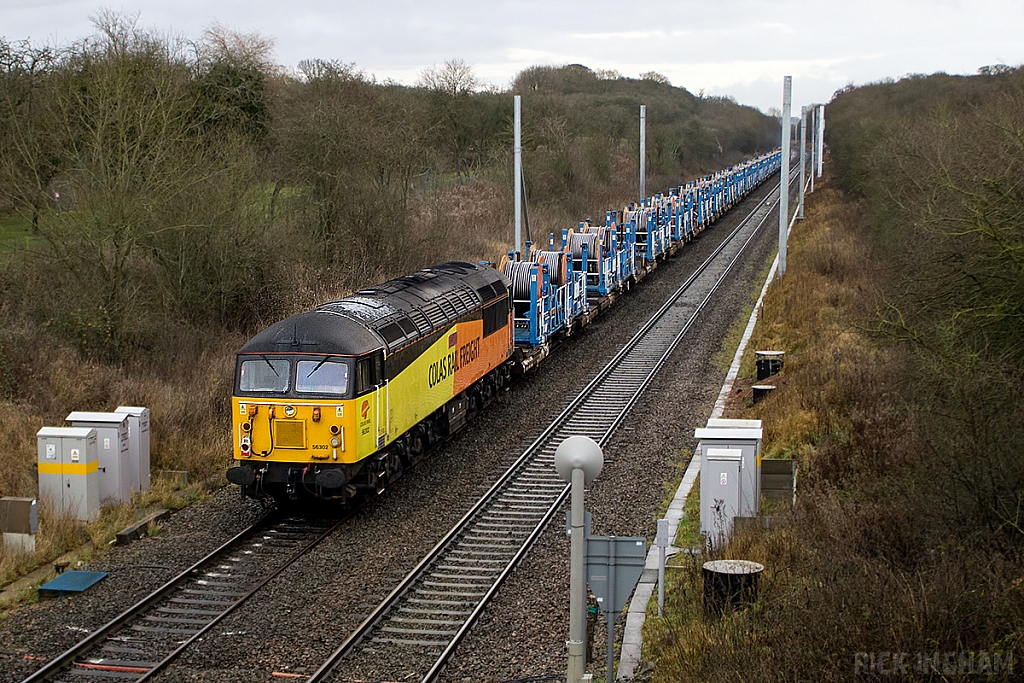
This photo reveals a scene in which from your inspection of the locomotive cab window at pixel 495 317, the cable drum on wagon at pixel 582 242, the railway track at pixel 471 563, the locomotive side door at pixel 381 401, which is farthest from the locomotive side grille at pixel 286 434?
the cable drum on wagon at pixel 582 242

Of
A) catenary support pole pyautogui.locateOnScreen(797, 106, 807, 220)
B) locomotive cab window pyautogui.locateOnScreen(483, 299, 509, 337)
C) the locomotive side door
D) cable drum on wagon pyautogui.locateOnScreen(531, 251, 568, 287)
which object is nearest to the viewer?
the locomotive side door

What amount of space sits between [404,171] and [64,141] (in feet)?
36.2

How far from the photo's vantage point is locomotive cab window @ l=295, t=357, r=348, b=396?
13.6 m

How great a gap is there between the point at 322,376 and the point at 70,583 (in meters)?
3.80

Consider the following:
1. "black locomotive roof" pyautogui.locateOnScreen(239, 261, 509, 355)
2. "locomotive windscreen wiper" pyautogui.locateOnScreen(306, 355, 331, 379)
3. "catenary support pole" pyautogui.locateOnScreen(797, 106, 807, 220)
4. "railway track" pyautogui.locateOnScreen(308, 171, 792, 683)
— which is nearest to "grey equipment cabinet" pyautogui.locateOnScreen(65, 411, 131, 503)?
"black locomotive roof" pyautogui.locateOnScreen(239, 261, 509, 355)

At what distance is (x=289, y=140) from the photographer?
28.2 meters

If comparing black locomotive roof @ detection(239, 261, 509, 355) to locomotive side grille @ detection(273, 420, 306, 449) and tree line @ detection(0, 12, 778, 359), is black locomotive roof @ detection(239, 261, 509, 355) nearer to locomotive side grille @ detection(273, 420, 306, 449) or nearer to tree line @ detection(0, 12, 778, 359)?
locomotive side grille @ detection(273, 420, 306, 449)

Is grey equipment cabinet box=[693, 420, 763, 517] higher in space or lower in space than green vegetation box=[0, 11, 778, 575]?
lower

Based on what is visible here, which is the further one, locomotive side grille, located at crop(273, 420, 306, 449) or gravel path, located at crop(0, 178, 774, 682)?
locomotive side grille, located at crop(273, 420, 306, 449)

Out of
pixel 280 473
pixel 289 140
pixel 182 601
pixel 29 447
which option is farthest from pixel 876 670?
pixel 289 140

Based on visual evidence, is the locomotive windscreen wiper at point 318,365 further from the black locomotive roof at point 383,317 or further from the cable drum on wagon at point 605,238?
the cable drum on wagon at point 605,238

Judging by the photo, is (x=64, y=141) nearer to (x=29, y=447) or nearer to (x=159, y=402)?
(x=159, y=402)

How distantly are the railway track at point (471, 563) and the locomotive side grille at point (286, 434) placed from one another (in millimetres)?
2309

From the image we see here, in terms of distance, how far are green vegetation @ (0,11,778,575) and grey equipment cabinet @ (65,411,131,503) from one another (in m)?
0.72
